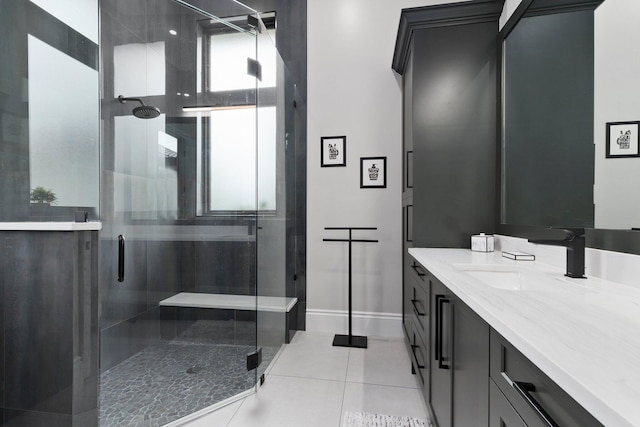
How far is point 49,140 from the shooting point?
175cm

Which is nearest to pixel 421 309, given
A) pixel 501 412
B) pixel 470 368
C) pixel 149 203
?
pixel 470 368

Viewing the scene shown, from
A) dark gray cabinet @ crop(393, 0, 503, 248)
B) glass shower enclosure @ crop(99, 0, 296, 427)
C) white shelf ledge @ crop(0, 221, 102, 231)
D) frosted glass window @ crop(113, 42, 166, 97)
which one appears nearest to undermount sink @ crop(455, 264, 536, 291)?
dark gray cabinet @ crop(393, 0, 503, 248)

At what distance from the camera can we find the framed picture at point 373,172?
2.77 meters

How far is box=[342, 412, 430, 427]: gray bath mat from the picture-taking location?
1569 millimetres

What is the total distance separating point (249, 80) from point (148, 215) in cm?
125

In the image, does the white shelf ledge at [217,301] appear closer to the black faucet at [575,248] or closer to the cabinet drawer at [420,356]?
the cabinet drawer at [420,356]

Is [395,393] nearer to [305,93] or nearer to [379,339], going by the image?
[379,339]

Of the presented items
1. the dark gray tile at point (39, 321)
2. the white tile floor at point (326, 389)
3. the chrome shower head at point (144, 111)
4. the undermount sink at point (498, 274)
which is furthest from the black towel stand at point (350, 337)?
the dark gray tile at point (39, 321)

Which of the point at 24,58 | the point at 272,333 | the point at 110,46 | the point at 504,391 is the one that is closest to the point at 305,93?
the point at 110,46

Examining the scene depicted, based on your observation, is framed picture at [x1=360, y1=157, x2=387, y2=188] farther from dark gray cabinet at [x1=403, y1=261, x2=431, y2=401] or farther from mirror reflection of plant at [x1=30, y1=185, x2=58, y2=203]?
mirror reflection of plant at [x1=30, y1=185, x2=58, y2=203]

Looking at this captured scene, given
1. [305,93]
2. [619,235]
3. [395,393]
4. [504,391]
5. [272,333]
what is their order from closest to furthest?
1. [504,391]
2. [619,235]
3. [395,393]
4. [272,333]
5. [305,93]

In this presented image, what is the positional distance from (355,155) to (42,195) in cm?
234

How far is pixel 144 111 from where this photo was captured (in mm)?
2098

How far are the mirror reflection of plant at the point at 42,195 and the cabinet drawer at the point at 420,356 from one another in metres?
2.36
